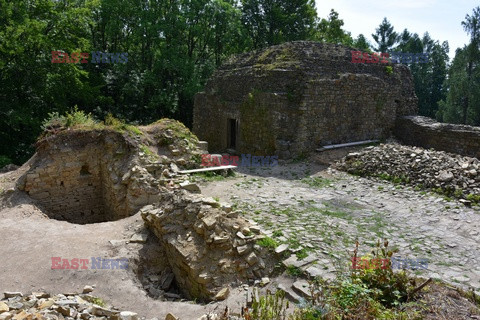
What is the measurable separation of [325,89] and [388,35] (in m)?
27.1

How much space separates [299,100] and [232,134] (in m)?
4.07

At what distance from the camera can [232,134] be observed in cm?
1586

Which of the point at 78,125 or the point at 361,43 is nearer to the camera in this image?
the point at 78,125

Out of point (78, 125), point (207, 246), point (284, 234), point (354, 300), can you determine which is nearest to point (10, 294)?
point (207, 246)

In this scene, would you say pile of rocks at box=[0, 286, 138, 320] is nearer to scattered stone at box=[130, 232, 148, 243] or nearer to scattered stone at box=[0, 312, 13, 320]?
scattered stone at box=[0, 312, 13, 320]

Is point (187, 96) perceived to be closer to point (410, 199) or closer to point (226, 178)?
point (226, 178)

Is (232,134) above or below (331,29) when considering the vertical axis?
below

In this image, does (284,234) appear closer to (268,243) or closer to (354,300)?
(268,243)

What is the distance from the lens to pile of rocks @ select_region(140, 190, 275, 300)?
573 cm

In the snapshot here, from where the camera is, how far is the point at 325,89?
13.3 meters

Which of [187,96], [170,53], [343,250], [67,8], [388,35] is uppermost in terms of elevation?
[388,35]

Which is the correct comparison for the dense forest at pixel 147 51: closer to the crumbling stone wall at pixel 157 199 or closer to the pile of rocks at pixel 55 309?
the crumbling stone wall at pixel 157 199

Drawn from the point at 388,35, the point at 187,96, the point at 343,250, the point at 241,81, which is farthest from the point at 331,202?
the point at 388,35

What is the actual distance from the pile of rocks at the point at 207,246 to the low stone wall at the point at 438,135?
10.6m
